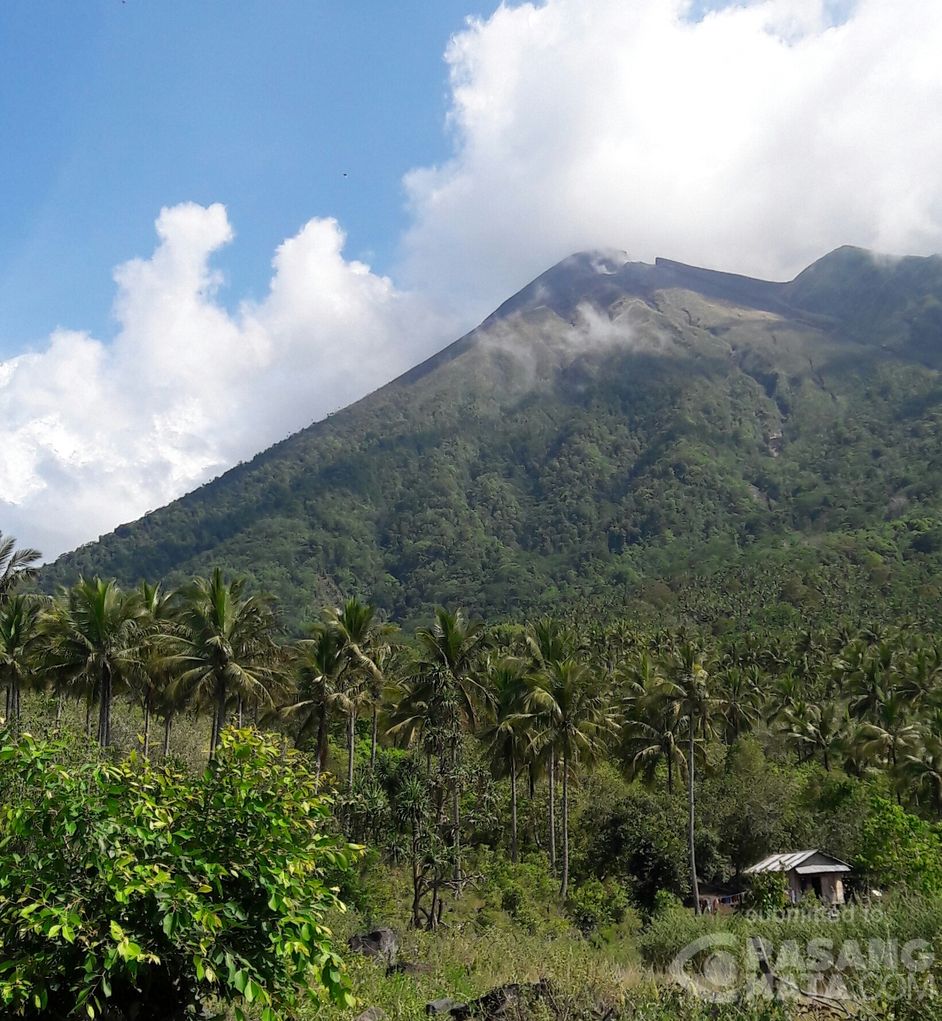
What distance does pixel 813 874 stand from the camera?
32438mm

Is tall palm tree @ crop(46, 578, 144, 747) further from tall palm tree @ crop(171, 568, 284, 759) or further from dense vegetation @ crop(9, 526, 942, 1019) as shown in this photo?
tall palm tree @ crop(171, 568, 284, 759)

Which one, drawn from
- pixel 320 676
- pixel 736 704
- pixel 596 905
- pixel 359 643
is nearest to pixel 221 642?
pixel 320 676

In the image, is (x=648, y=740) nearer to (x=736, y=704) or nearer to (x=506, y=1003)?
(x=736, y=704)

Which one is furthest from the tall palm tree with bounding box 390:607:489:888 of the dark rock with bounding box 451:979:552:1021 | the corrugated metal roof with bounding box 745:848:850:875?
the dark rock with bounding box 451:979:552:1021

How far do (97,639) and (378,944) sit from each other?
1839 centimetres

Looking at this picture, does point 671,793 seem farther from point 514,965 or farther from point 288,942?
point 288,942

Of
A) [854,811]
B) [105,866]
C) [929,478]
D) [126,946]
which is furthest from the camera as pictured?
[929,478]

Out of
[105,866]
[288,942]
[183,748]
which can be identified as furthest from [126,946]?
[183,748]

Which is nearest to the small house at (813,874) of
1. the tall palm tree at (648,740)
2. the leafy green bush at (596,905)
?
the leafy green bush at (596,905)

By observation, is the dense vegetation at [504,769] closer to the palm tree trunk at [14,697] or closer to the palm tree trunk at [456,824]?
the palm tree trunk at [456,824]

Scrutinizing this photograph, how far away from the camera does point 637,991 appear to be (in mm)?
11273

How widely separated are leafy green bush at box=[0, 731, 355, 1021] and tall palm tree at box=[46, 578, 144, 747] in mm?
26849

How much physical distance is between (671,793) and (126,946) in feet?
142

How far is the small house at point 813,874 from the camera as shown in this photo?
105 ft
